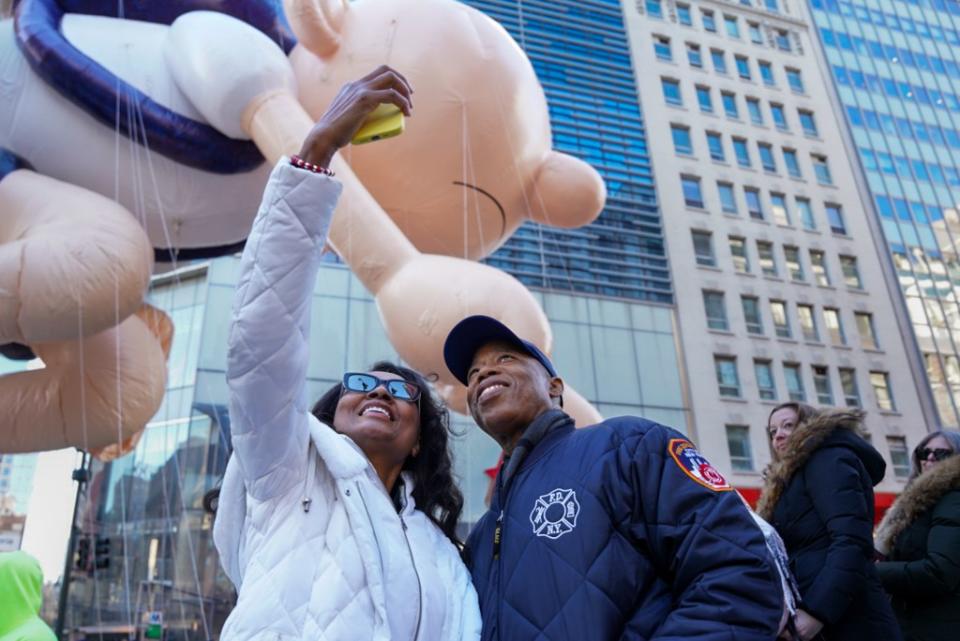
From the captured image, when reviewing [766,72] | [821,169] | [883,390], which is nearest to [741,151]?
[821,169]

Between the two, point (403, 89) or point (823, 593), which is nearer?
point (403, 89)

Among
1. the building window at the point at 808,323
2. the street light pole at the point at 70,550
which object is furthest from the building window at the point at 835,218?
the street light pole at the point at 70,550

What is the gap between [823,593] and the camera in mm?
2348

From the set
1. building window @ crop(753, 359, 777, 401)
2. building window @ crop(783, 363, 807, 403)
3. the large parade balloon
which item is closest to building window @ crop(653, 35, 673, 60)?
building window @ crop(753, 359, 777, 401)

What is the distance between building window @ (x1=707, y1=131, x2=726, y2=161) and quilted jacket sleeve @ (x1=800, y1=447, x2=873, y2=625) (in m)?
23.8

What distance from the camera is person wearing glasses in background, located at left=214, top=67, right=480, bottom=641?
5.49ft

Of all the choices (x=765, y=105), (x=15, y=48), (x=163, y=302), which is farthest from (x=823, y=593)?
(x=765, y=105)

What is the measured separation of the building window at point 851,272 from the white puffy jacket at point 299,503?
25.3 meters

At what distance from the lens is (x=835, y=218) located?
25.5 meters

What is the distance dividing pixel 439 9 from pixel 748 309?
19420 millimetres

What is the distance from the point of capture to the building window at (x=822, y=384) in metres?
21.8

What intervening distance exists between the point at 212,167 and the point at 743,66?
2639 cm

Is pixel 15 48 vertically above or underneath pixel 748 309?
→ above

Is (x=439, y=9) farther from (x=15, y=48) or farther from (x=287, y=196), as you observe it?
Result: (x=287, y=196)
